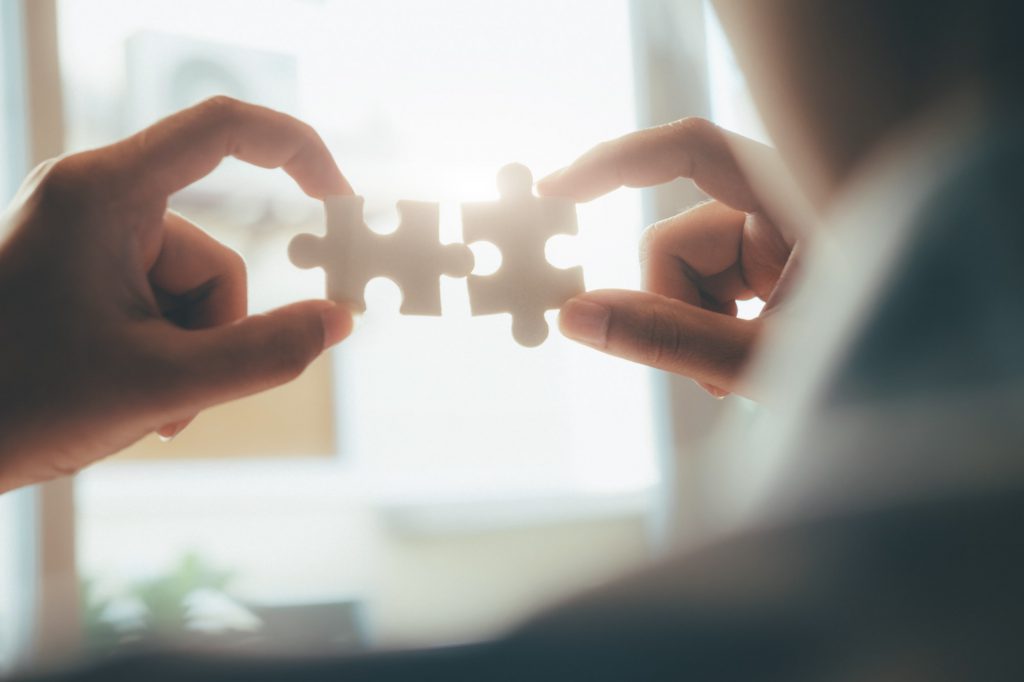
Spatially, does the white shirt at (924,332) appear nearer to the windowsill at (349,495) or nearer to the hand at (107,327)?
the hand at (107,327)

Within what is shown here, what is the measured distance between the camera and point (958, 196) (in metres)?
0.79

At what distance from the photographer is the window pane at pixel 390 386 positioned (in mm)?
2131

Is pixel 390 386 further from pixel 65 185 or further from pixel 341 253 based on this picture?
pixel 65 185

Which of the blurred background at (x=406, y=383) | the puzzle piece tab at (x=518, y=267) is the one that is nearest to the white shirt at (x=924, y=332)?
the puzzle piece tab at (x=518, y=267)

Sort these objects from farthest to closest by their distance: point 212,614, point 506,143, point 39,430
→ point 506,143 < point 212,614 < point 39,430

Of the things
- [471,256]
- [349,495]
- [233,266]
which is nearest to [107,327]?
[233,266]

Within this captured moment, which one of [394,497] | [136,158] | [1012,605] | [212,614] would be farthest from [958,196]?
[394,497]

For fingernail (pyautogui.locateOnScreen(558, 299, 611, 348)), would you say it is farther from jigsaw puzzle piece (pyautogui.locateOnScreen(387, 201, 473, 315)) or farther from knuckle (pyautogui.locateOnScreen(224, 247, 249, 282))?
knuckle (pyautogui.locateOnScreen(224, 247, 249, 282))

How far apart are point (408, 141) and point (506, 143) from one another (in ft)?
0.96

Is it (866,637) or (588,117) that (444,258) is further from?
(588,117)

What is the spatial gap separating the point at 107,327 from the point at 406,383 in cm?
183

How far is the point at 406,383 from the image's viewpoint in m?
2.52

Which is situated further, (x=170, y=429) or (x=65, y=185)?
(x=170, y=429)

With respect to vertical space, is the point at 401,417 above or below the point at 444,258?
above
